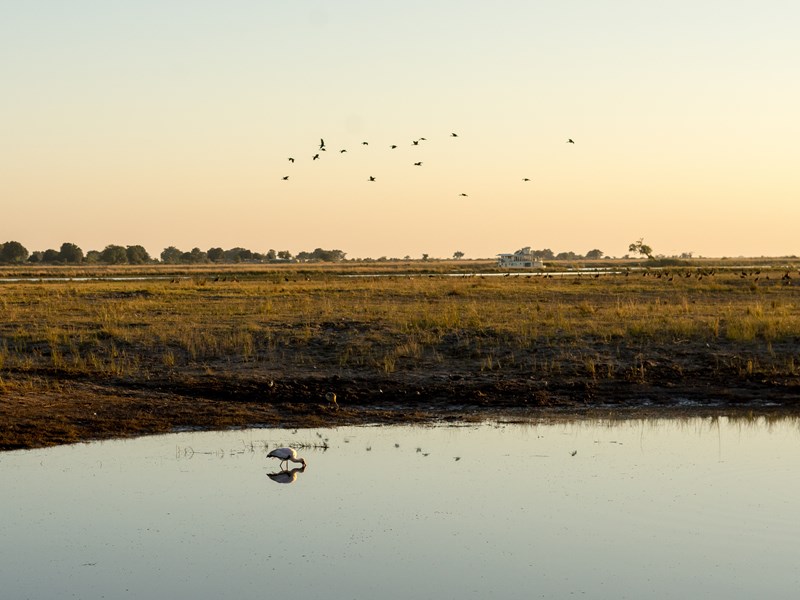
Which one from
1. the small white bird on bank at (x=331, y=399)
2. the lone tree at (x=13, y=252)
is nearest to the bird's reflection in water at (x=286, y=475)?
the small white bird on bank at (x=331, y=399)

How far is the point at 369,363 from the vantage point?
22141 millimetres

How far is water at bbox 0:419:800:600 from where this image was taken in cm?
929

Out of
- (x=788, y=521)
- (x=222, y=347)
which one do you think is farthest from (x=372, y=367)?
(x=788, y=521)

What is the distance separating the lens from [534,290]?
45312mm

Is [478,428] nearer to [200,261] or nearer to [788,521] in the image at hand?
[788,521]

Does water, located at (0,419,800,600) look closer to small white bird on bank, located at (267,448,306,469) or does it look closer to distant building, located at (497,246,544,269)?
small white bird on bank, located at (267,448,306,469)

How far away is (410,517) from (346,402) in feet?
24.5

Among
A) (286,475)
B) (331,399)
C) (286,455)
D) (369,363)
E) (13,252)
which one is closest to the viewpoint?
(286,475)

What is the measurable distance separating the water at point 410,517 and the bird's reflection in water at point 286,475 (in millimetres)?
93

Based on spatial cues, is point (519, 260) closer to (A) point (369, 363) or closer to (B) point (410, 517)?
(A) point (369, 363)

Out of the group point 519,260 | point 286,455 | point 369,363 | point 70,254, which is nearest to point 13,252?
point 70,254

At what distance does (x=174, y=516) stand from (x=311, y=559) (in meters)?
2.17

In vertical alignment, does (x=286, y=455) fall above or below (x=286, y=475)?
above

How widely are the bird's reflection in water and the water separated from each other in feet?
0.30
